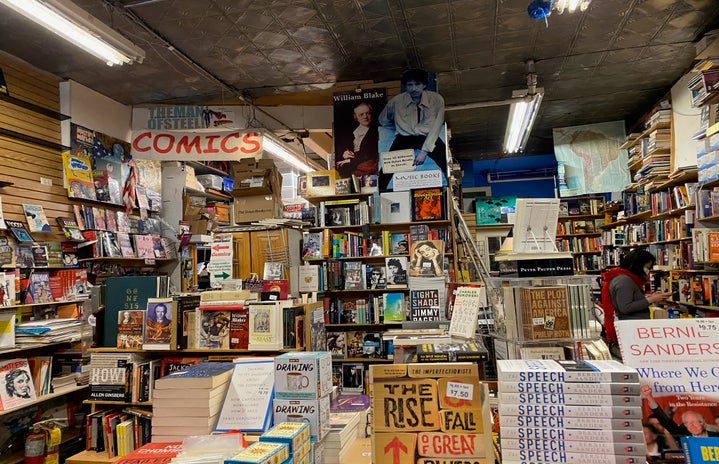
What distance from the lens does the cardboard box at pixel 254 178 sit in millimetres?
5473

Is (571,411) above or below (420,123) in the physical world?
below

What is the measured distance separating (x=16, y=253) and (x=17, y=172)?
86 centimetres

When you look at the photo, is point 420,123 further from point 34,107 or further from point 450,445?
point 450,445

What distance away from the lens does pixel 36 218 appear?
15.1 feet

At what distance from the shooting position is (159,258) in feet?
19.7

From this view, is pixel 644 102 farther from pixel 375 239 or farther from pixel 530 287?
pixel 530 287

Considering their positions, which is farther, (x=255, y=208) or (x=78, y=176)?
(x=255, y=208)

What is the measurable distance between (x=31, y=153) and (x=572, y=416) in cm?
551

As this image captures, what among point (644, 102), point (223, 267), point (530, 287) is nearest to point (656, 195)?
point (644, 102)

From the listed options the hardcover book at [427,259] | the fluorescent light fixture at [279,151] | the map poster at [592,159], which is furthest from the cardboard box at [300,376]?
the map poster at [592,159]

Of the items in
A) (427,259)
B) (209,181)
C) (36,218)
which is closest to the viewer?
(36,218)

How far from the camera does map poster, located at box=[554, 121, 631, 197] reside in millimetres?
7703

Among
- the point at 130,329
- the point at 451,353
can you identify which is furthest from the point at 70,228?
the point at 451,353

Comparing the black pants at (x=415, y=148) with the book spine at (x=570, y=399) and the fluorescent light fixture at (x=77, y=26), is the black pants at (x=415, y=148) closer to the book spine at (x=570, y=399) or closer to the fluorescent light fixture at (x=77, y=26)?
the fluorescent light fixture at (x=77, y=26)
